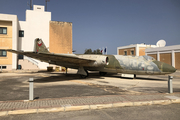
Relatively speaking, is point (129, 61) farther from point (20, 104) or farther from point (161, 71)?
point (20, 104)

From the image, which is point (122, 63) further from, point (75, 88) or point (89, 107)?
point (89, 107)

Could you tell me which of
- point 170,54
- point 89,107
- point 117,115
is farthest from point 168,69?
point 170,54

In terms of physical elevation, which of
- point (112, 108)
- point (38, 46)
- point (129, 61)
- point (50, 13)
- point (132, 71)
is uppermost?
point (50, 13)

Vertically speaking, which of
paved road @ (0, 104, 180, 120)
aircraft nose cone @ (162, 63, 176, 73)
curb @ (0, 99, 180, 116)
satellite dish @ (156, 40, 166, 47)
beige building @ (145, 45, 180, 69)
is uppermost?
satellite dish @ (156, 40, 166, 47)

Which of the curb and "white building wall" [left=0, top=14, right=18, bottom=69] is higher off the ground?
"white building wall" [left=0, top=14, right=18, bottom=69]

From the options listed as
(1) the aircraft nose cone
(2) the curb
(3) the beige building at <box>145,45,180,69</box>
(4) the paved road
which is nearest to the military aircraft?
(1) the aircraft nose cone

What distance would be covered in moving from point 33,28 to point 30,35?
1.76 meters

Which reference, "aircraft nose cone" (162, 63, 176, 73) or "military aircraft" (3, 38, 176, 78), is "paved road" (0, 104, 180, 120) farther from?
"aircraft nose cone" (162, 63, 176, 73)

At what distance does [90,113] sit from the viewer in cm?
498

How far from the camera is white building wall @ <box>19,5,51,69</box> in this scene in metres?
29.4

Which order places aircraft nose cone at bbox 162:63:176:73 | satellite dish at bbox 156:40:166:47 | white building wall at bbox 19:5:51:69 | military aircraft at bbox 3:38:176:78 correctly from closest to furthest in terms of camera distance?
1. aircraft nose cone at bbox 162:63:176:73
2. military aircraft at bbox 3:38:176:78
3. white building wall at bbox 19:5:51:69
4. satellite dish at bbox 156:40:166:47

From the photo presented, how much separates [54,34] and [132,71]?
72.1 ft

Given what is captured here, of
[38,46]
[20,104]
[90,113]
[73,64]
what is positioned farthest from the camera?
[38,46]

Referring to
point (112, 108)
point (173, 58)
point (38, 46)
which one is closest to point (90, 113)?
point (112, 108)
